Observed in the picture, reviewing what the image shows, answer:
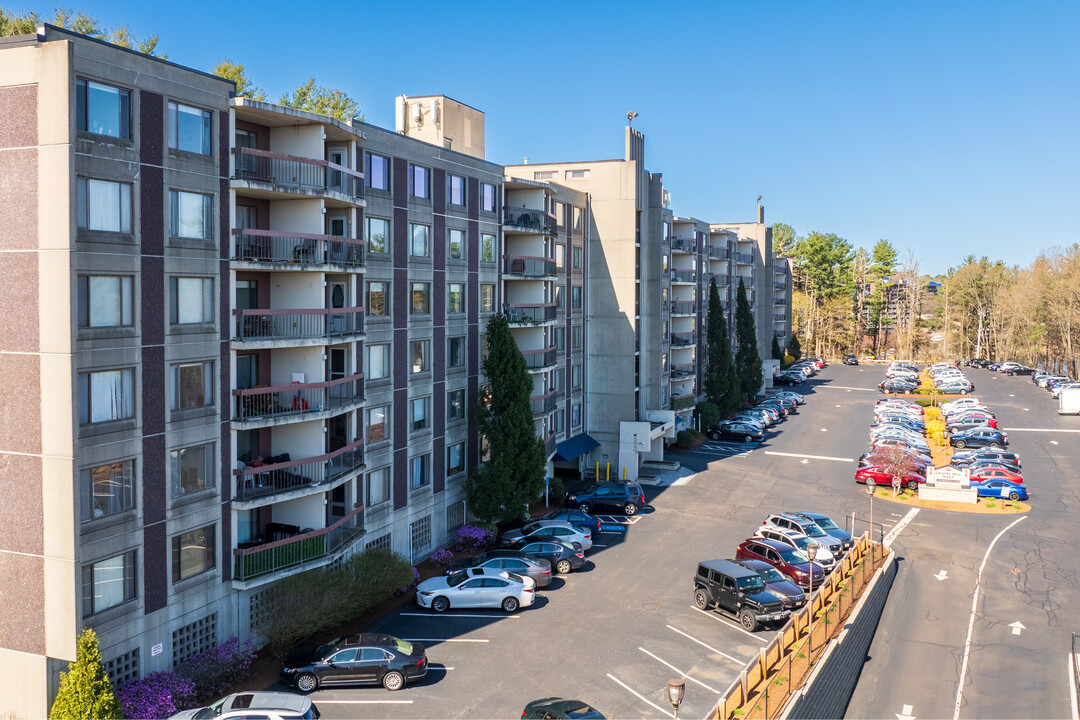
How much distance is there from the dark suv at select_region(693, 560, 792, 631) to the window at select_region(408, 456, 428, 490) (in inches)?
493

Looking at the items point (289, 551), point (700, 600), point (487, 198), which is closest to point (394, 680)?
point (289, 551)

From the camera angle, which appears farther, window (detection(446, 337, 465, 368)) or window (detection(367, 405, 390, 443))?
window (detection(446, 337, 465, 368))

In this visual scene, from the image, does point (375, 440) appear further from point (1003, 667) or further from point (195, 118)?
point (1003, 667)

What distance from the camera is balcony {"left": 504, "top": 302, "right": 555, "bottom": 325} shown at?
44.4 m

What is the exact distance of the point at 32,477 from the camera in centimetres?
2172

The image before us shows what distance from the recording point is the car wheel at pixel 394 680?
2583 centimetres

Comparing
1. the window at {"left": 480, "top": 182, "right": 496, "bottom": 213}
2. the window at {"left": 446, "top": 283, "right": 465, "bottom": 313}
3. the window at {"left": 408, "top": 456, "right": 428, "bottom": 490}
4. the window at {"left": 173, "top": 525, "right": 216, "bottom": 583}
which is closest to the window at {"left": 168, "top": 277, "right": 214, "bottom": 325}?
the window at {"left": 173, "top": 525, "right": 216, "bottom": 583}

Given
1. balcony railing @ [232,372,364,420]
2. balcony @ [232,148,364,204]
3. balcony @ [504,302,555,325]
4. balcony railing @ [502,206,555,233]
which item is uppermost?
balcony railing @ [502,206,555,233]

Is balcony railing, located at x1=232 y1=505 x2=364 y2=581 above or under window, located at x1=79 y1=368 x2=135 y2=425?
under

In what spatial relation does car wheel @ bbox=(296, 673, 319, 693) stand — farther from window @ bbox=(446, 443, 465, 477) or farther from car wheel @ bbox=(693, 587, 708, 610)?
car wheel @ bbox=(693, 587, 708, 610)

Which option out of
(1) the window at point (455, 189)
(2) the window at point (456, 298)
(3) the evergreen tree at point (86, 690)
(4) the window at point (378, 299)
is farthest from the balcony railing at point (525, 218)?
(3) the evergreen tree at point (86, 690)

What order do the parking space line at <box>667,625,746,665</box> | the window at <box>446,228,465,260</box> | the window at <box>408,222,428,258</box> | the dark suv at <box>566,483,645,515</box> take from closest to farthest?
1. the parking space line at <box>667,625,746,665</box>
2. the window at <box>408,222,428,258</box>
3. the window at <box>446,228,465,260</box>
4. the dark suv at <box>566,483,645,515</box>

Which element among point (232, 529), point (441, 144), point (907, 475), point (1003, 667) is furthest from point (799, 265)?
point (232, 529)

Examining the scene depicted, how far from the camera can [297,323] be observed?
28672 millimetres
